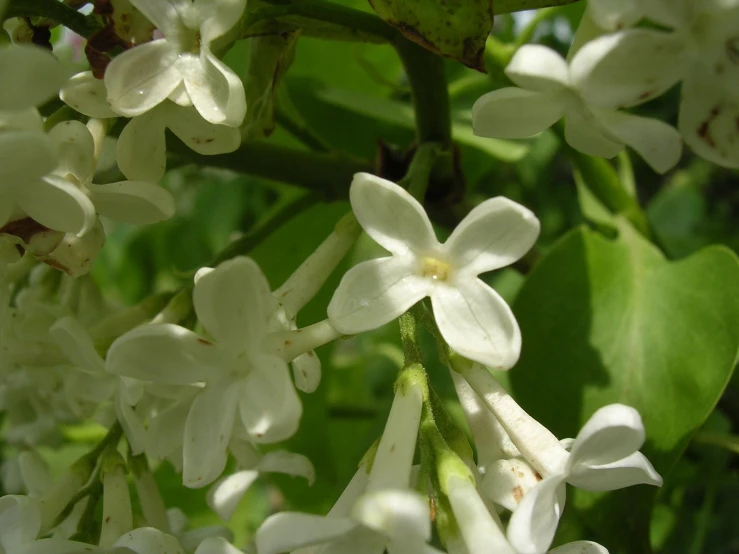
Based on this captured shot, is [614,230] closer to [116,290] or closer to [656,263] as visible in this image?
[656,263]

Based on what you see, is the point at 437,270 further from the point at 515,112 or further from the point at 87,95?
the point at 87,95

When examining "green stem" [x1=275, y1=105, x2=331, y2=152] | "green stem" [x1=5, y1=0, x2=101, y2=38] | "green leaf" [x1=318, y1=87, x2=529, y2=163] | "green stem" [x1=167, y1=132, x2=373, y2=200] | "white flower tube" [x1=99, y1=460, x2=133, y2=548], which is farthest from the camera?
"green leaf" [x1=318, y1=87, x2=529, y2=163]

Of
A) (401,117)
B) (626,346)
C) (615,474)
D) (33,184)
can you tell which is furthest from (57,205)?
(401,117)

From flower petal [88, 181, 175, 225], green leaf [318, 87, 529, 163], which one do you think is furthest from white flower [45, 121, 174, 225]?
green leaf [318, 87, 529, 163]

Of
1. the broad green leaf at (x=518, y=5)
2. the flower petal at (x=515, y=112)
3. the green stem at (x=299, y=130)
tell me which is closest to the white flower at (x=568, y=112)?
the flower petal at (x=515, y=112)

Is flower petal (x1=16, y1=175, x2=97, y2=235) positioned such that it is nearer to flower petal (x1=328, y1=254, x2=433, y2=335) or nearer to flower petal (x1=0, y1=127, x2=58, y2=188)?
flower petal (x1=0, y1=127, x2=58, y2=188)

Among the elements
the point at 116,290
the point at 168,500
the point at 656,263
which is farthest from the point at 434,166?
the point at 116,290

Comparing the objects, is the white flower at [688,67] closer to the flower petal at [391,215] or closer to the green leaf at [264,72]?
the flower petal at [391,215]
